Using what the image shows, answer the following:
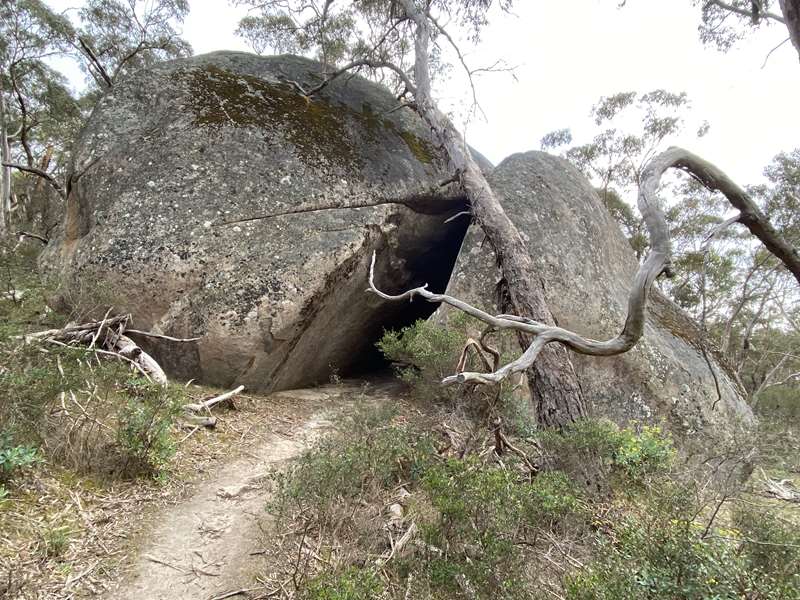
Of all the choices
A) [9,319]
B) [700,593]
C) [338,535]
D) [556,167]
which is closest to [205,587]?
[338,535]

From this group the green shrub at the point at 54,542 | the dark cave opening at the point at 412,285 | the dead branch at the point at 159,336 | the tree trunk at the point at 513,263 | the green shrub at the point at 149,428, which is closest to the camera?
the green shrub at the point at 54,542

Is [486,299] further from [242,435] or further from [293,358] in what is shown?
[242,435]

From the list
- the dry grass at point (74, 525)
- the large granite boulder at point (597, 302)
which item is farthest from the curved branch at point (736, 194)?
the dry grass at point (74, 525)

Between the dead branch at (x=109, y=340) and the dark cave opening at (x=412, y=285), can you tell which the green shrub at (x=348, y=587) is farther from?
the dark cave opening at (x=412, y=285)

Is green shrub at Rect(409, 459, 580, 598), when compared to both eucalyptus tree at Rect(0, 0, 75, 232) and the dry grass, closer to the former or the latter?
the dry grass

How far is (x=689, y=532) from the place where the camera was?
2.15 metres

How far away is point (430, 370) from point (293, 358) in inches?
78.5

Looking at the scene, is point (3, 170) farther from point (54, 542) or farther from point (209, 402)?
point (54, 542)

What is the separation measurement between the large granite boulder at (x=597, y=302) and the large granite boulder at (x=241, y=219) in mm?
1438

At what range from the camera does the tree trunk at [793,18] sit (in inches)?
127

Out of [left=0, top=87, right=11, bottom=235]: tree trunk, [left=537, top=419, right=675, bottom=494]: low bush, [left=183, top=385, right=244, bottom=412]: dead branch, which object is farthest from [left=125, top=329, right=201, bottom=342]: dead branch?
[left=0, top=87, right=11, bottom=235]: tree trunk

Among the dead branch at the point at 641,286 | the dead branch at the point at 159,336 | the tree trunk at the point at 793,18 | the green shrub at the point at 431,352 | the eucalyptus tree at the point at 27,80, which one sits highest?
the eucalyptus tree at the point at 27,80

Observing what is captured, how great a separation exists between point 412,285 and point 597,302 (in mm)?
3310

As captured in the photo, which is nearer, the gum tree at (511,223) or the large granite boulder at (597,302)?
the gum tree at (511,223)
